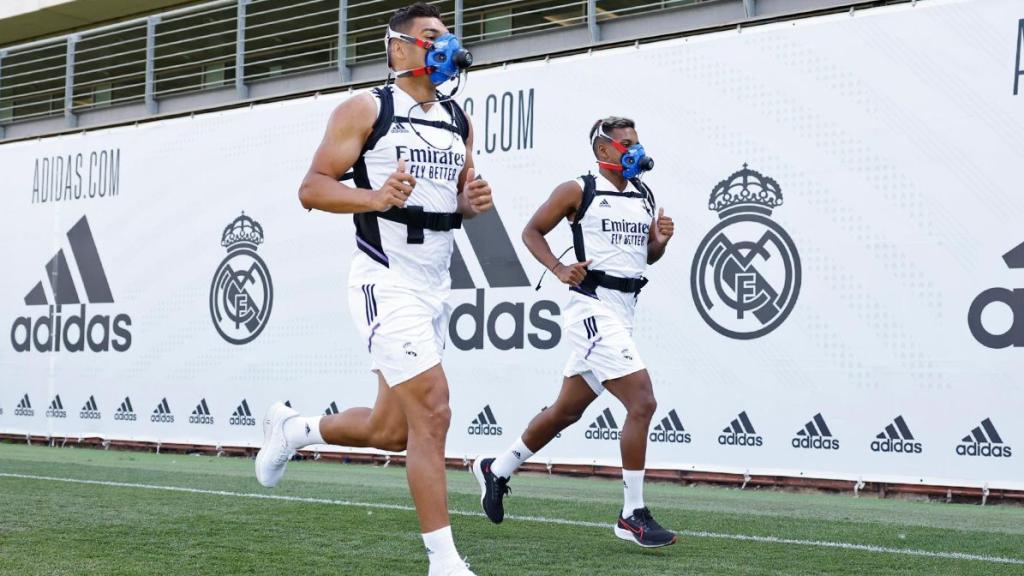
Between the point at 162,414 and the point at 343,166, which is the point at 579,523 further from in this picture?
the point at 162,414

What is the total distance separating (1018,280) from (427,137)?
568 cm

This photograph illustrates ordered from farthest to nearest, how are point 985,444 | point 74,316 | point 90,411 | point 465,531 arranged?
point 74,316, point 90,411, point 985,444, point 465,531

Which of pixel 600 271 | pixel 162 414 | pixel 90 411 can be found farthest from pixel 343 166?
pixel 90 411

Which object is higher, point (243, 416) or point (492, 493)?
point (243, 416)

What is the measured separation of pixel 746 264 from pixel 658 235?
11.1 feet

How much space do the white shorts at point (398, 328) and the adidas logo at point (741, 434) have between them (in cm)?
574

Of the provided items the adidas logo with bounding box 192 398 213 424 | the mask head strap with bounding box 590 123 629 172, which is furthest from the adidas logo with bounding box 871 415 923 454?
the adidas logo with bounding box 192 398 213 424

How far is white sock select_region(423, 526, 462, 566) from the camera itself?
166 inches

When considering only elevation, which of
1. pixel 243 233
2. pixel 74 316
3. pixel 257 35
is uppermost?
pixel 257 35

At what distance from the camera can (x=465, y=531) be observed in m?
6.59

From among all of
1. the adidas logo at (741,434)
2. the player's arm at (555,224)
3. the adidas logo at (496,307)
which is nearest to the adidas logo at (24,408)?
the adidas logo at (496,307)

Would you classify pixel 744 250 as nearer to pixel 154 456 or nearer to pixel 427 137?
pixel 427 137

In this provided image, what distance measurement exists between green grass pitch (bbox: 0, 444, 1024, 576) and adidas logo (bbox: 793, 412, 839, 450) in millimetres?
386

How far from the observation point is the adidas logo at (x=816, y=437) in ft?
31.3
